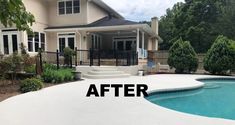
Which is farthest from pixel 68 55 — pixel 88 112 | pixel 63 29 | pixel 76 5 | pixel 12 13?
pixel 12 13

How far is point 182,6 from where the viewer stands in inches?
1372

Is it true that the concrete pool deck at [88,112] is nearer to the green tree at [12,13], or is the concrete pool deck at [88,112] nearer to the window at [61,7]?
the green tree at [12,13]

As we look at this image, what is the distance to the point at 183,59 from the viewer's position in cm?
1747

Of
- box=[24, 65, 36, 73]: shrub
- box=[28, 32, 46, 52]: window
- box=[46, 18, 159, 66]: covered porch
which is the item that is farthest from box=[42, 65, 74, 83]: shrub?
box=[28, 32, 46, 52]: window

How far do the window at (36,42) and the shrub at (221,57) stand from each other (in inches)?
554

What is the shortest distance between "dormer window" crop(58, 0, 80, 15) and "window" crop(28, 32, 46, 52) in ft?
9.24

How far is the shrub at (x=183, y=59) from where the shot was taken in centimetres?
1750

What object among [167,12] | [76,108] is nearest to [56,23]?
[76,108]

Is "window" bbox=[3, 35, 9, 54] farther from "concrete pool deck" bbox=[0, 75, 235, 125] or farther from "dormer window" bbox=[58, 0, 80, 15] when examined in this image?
"concrete pool deck" bbox=[0, 75, 235, 125]

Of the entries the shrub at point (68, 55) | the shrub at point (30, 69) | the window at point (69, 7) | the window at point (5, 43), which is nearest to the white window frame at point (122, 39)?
the window at point (69, 7)

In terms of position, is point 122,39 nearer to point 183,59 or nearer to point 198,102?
point 183,59

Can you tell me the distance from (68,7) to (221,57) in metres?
13.5

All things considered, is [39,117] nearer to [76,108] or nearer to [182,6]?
[76,108]

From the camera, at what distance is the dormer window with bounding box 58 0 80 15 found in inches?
769
